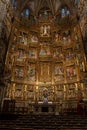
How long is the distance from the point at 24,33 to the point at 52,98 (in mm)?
9819

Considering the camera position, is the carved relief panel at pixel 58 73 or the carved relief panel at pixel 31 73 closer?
the carved relief panel at pixel 58 73

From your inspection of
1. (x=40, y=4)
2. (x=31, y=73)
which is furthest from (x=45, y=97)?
(x=40, y=4)

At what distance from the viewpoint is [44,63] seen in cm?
2067

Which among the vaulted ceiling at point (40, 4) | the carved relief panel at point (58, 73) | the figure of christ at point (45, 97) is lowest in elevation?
the figure of christ at point (45, 97)

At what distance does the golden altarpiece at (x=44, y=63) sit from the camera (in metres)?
18.1

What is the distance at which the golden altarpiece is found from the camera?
59.5ft

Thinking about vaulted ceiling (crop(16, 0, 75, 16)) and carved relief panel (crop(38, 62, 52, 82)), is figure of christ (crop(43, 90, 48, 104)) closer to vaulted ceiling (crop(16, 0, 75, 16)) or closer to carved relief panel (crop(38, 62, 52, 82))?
carved relief panel (crop(38, 62, 52, 82))

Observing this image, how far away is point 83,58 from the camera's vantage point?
1822cm

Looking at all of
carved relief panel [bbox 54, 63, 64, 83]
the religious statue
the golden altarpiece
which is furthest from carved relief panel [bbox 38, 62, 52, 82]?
the religious statue

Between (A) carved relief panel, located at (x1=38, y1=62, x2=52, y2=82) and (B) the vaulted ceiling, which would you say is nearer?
(A) carved relief panel, located at (x1=38, y1=62, x2=52, y2=82)

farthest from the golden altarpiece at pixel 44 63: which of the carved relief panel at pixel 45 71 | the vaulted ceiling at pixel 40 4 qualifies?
the vaulted ceiling at pixel 40 4

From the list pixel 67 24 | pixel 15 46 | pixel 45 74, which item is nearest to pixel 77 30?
pixel 67 24

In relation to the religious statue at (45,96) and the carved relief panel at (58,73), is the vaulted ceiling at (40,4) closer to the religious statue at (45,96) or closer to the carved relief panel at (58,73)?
the carved relief panel at (58,73)

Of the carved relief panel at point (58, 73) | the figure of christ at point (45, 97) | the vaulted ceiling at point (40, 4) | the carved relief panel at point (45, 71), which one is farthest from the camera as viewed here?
the vaulted ceiling at point (40, 4)
